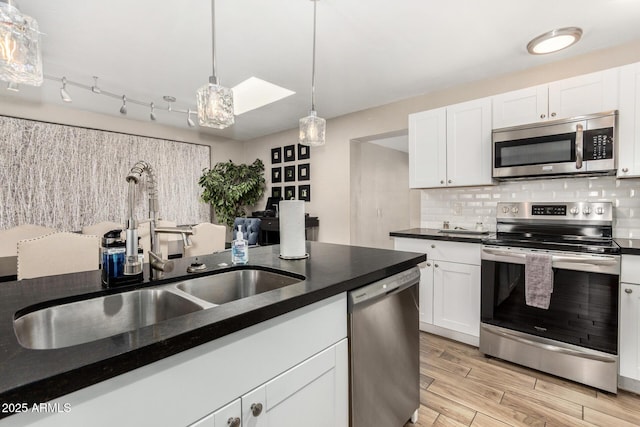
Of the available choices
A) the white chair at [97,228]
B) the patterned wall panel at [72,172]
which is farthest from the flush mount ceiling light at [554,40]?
the patterned wall panel at [72,172]

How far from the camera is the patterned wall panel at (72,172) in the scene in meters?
3.51

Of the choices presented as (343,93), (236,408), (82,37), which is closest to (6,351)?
(236,408)

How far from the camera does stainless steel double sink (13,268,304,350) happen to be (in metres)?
0.94

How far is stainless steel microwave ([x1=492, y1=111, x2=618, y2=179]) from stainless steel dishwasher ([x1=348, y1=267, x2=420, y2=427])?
1.60 m

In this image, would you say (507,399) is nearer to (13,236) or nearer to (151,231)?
(151,231)

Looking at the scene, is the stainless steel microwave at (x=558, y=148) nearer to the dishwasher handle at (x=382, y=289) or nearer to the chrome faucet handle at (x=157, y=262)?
the dishwasher handle at (x=382, y=289)

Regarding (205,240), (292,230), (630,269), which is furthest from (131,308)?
(630,269)

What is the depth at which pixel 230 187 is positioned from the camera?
4.99 meters

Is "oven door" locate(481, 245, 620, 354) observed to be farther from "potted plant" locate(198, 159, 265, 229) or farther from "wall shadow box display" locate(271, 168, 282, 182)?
"potted plant" locate(198, 159, 265, 229)

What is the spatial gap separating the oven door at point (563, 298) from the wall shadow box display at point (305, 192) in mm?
2865

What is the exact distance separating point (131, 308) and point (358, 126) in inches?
141

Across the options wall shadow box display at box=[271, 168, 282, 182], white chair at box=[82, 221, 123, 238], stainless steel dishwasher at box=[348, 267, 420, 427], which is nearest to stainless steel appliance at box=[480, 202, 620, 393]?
stainless steel dishwasher at box=[348, 267, 420, 427]

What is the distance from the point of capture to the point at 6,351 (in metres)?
0.63

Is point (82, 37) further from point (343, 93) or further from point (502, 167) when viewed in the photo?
point (502, 167)
